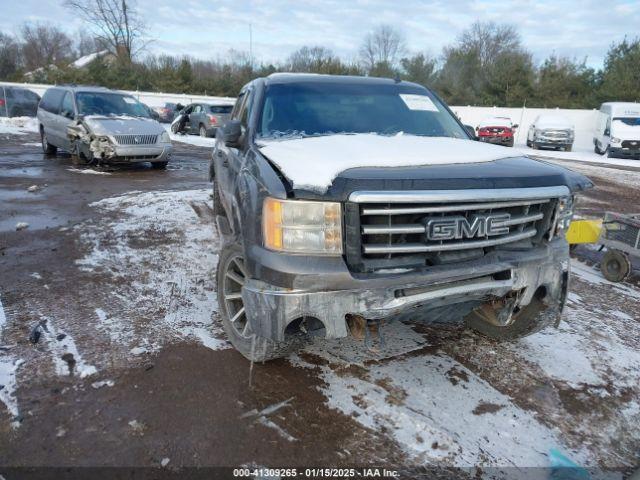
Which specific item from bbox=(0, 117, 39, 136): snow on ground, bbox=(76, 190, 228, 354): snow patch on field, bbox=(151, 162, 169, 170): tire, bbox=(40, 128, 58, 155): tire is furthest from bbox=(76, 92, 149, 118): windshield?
bbox=(0, 117, 39, 136): snow on ground

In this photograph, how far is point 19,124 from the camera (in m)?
20.7

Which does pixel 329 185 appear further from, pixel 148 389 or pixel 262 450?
pixel 148 389

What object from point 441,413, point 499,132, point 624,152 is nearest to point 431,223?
point 441,413

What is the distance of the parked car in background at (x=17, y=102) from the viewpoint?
71.7ft

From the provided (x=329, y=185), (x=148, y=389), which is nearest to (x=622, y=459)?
(x=329, y=185)

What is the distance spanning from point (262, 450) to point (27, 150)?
14456mm

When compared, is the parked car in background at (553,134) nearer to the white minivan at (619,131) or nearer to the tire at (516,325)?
the white minivan at (619,131)

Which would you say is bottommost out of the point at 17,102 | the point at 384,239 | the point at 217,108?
the point at 384,239

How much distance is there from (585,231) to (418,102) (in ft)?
8.27

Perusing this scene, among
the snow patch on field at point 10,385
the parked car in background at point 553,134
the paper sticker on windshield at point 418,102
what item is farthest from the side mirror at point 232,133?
the parked car in background at point 553,134

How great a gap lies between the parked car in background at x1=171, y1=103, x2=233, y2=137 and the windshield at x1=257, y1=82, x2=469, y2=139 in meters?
15.5

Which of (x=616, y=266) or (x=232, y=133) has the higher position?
(x=232, y=133)

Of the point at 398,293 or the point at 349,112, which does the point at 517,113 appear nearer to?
the point at 349,112

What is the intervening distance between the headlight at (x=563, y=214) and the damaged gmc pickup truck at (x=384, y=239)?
0.4 inches
